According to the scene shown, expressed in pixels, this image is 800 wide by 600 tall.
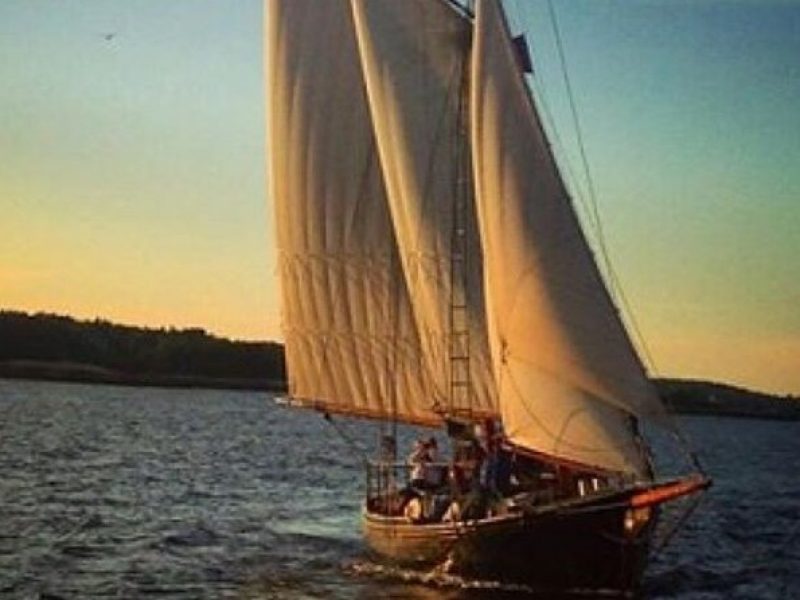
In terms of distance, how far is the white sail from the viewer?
3856 centimetres

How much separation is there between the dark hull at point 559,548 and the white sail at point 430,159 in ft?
17.5

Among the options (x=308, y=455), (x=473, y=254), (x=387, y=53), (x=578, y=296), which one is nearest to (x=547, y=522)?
(x=578, y=296)

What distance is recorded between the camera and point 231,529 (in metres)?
49.2

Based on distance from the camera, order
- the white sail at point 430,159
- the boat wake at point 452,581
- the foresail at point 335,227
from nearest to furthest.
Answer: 1. the boat wake at point 452,581
2. the white sail at point 430,159
3. the foresail at point 335,227

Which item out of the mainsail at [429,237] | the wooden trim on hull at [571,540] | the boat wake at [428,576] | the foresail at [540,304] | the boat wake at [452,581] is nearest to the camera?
the foresail at [540,304]

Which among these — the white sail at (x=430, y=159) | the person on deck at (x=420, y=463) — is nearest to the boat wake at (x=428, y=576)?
the person on deck at (x=420, y=463)

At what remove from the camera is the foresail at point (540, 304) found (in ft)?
105

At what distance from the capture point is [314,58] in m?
42.3

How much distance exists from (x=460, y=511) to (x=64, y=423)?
279 feet

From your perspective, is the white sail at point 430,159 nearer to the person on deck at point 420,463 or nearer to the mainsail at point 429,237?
the mainsail at point 429,237

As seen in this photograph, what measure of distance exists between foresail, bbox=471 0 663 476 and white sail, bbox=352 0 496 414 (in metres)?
4.87

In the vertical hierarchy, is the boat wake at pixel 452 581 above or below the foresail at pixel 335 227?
below

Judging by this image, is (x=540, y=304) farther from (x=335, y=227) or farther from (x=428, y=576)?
(x=335, y=227)

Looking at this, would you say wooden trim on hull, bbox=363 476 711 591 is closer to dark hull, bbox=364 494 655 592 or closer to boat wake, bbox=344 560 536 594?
dark hull, bbox=364 494 655 592
